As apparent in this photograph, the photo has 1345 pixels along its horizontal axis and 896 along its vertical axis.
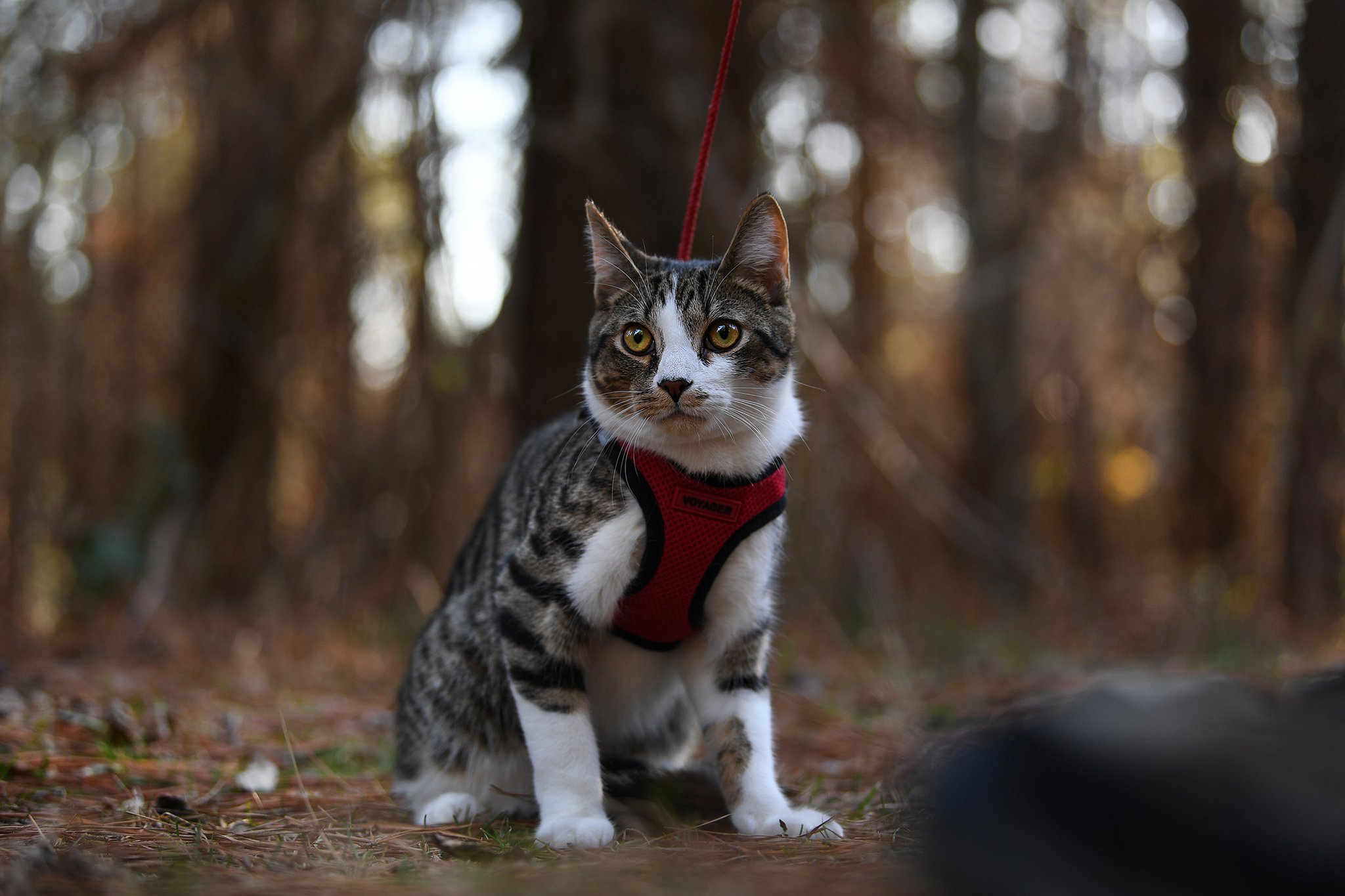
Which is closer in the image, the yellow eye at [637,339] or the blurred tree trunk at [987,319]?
the yellow eye at [637,339]

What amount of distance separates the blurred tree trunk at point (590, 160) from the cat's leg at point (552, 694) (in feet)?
6.68

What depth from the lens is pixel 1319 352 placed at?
4.58 metres

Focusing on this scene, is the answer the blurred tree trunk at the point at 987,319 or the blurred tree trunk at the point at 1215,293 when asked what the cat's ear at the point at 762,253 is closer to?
the blurred tree trunk at the point at 1215,293

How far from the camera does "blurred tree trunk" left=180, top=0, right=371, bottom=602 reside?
18.2 feet

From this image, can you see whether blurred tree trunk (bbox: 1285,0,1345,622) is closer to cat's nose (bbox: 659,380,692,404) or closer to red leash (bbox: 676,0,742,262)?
red leash (bbox: 676,0,742,262)

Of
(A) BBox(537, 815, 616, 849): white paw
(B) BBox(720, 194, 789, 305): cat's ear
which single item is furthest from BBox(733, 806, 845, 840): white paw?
(B) BBox(720, 194, 789, 305): cat's ear

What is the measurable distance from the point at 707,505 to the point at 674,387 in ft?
0.92

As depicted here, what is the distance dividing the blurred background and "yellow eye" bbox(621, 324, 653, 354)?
1670mm

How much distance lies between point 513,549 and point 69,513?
4020 mm

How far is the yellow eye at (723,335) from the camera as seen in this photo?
91.4 inches

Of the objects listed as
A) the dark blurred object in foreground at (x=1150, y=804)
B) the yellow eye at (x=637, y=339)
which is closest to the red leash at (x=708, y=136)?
the yellow eye at (x=637, y=339)

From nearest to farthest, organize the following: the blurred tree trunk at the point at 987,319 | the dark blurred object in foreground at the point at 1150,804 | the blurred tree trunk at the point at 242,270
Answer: the dark blurred object in foreground at the point at 1150,804
the blurred tree trunk at the point at 242,270
the blurred tree trunk at the point at 987,319

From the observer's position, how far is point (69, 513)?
5.27m

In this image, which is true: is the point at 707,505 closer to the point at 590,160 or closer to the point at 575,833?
the point at 575,833
